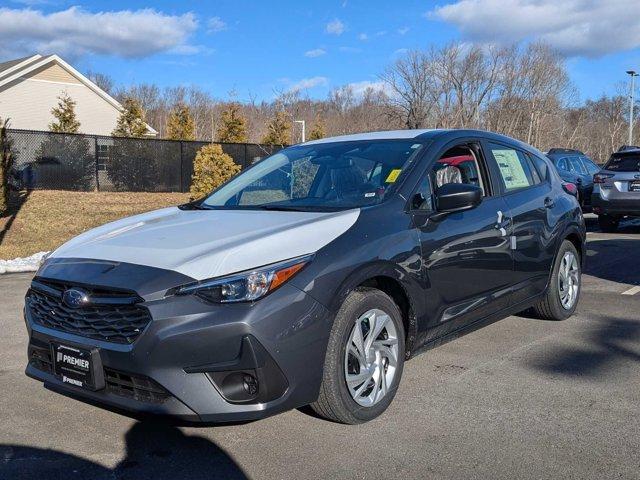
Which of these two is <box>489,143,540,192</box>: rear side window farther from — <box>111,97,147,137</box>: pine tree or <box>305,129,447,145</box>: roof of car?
<box>111,97,147,137</box>: pine tree

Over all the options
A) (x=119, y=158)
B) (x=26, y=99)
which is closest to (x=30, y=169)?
(x=119, y=158)

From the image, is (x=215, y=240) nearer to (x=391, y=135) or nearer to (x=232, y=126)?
(x=391, y=135)

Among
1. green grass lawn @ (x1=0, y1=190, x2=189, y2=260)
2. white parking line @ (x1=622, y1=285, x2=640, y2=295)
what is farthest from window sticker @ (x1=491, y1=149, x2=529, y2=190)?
green grass lawn @ (x1=0, y1=190, x2=189, y2=260)

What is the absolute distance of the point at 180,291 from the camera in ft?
10.4

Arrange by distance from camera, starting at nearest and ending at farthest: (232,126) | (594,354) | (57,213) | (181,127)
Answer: (594,354) < (57,213) < (232,126) < (181,127)

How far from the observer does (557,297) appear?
5.89 metres

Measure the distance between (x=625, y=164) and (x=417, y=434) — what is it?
11.0 metres

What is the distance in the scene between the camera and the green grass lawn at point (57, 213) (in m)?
12.9

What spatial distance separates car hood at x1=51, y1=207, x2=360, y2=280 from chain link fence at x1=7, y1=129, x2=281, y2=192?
53.5 feet

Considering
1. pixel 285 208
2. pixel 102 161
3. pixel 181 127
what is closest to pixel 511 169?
pixel 285 208

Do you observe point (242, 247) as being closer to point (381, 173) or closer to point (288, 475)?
point (288, 475)

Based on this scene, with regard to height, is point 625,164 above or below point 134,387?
above

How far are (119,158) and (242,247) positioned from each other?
64.5ft

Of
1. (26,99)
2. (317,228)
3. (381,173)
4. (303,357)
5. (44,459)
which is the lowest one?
(44,459)
